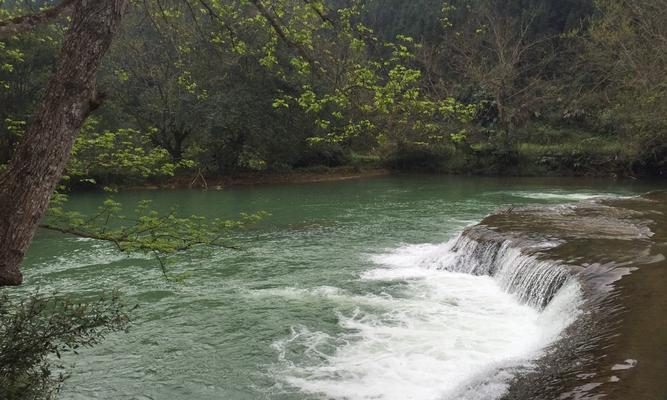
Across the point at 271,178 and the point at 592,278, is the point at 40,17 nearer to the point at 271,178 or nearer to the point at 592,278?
the point at 592,278

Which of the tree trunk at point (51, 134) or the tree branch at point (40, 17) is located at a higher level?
the tree branch at point (40, 17)

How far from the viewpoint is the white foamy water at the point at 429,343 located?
720 centimetres

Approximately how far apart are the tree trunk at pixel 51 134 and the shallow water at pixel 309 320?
9.39 feet

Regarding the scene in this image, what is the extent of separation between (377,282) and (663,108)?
75.6ft

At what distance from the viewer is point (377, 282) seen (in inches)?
496

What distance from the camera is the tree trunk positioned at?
363cm

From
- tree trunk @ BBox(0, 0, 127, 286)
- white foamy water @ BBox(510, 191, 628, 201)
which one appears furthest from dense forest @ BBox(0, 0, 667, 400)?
white foamy water @ BBox(510, 191, 628, 201)

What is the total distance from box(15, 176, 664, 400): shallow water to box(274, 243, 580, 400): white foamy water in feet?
0.09

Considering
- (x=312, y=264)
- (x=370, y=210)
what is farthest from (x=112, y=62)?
(x=312, y=264)

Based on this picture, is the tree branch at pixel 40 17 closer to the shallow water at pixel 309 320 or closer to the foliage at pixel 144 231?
the foliage at pixel 144 231

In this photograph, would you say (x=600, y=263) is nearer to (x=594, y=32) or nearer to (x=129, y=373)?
(x=129, y=373)

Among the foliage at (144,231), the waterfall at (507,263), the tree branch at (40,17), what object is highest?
the tree branch at (40,17)

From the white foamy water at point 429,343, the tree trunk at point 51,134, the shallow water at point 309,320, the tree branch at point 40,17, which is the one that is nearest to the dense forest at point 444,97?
the shallow water at point 309,320

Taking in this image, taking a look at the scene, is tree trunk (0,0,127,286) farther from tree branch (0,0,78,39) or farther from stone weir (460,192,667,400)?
stone weir (460,192,667,400)
